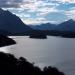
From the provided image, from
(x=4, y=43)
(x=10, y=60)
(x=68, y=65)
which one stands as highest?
(x=4, y=43)

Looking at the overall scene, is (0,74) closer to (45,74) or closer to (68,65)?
(45,74)

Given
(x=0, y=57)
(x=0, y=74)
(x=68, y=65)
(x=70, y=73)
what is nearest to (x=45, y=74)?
(x=0, y=74)

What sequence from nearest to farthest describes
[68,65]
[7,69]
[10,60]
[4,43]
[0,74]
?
[0,74] → [7,69] → [10,60] → [68,65] → [4,43]

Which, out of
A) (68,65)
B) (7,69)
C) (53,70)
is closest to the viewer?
(7,69)

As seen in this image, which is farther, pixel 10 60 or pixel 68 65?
pixel 68 65

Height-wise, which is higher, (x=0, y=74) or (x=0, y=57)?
(x=0, y=57)

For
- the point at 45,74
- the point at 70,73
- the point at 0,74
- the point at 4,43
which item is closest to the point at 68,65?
the point at 70,73

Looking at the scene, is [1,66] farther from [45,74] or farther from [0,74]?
[45,74]

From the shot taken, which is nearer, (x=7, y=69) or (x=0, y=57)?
(x=7, y=69)

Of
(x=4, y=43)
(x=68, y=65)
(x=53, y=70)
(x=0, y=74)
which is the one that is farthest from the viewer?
(x=4, y=43)
